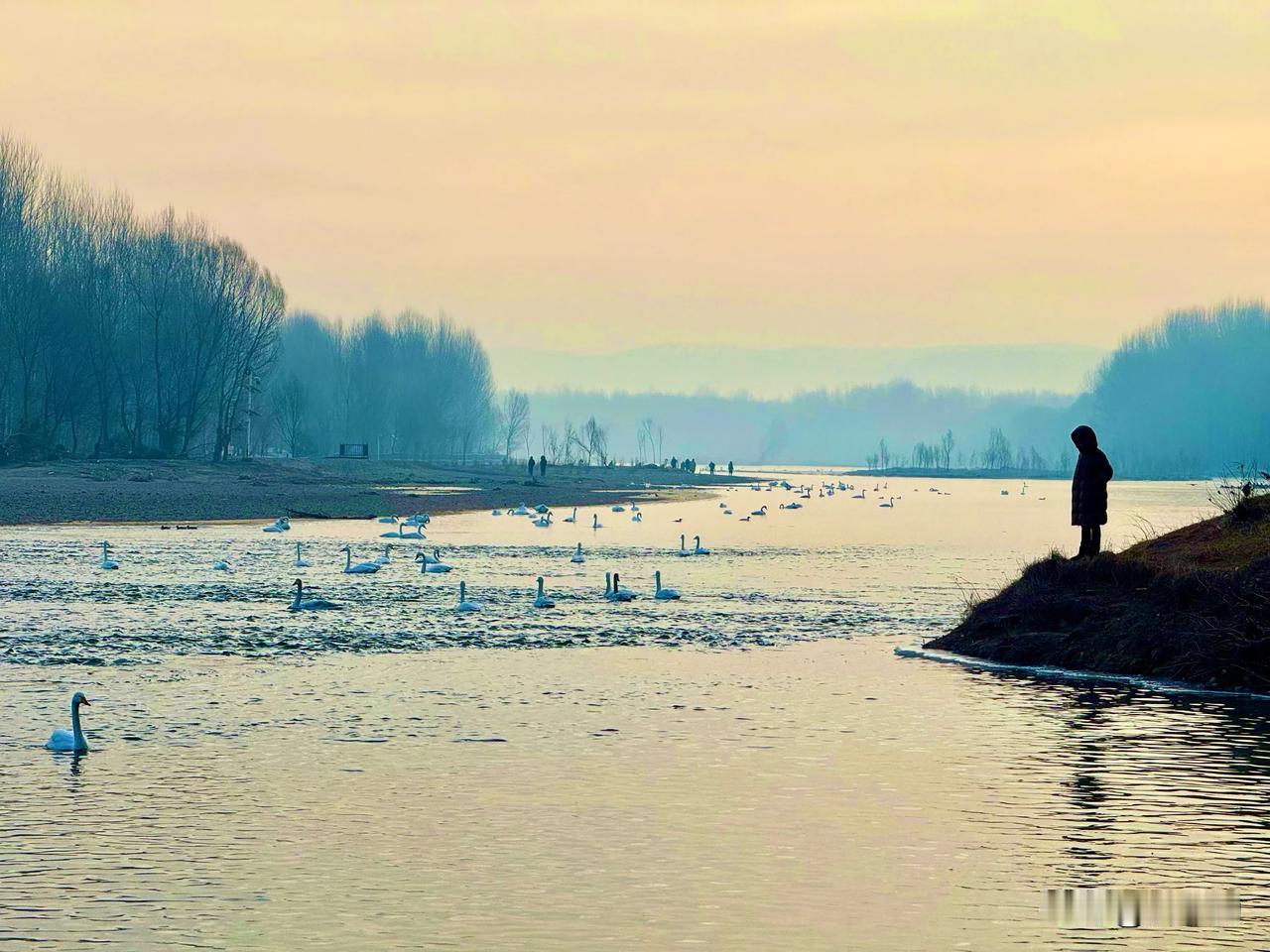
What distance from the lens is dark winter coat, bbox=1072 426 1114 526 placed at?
25.8 metres

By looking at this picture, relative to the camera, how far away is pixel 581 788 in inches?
610

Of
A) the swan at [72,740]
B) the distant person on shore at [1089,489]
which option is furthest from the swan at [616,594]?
the swan at [72,740]

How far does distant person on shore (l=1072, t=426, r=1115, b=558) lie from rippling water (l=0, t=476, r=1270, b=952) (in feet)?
12.4

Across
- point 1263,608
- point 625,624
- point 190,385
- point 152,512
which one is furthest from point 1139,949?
point 190,385

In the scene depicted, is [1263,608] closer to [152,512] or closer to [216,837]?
[216,837]

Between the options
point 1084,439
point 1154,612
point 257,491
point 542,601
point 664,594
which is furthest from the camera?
point 257,491

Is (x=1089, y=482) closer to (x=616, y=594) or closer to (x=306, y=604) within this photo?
(x=616, y=594)

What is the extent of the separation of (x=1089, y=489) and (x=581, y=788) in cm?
1312

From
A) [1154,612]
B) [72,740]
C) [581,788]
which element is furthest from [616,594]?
[581,788]

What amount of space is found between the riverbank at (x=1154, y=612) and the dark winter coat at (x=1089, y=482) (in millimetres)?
735

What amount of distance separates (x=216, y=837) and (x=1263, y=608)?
1428 cm

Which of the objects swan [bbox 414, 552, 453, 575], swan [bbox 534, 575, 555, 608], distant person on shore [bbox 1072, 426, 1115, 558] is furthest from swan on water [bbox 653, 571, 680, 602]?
distant person on shore [bbox 1072, 426, 1115, 558]

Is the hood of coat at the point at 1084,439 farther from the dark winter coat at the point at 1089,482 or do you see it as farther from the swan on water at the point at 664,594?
the swan on water at the point at 664,594

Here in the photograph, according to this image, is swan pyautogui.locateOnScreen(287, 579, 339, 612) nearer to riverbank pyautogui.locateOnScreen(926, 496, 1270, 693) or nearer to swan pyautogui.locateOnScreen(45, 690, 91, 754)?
riverbank pyautogui.locateOnScreen(926, 496, 1270, 693)
